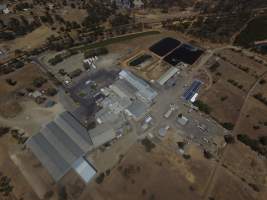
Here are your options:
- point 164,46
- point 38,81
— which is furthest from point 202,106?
point 38,81

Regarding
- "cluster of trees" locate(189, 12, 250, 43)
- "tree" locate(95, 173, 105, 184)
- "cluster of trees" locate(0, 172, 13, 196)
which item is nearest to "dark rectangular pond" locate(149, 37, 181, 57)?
"cluster of trees" locate(189, 12, 250, 43)

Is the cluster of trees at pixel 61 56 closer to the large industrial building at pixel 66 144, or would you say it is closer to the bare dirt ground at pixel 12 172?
the large industrial building at pixel 66 144

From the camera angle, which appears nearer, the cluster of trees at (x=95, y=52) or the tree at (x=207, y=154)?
the tree at (x=207, y=154)

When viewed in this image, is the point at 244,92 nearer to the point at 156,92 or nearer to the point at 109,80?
the point at 156,92

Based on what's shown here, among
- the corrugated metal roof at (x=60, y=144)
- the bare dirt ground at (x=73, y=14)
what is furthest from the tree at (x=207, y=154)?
the bare dirt ground at (x=73, y=14)

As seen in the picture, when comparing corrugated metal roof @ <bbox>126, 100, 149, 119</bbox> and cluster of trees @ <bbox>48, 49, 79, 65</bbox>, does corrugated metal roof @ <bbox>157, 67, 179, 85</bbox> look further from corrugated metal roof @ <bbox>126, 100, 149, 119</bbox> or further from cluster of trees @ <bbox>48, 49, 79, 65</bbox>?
cluster of trees @ <bbox>48, 49, 79, 65</bbox>

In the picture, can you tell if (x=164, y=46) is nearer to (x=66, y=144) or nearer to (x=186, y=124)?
(x=186, y=124)
